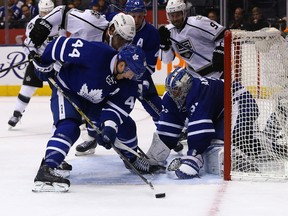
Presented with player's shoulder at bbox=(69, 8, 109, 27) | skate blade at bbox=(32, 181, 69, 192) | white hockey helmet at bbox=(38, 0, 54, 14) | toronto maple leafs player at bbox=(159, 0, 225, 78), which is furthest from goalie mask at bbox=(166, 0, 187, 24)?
skate blade at bbox=(32, 181, 69, 192)

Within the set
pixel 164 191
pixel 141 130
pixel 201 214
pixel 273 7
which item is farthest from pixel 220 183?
pixel 273 7

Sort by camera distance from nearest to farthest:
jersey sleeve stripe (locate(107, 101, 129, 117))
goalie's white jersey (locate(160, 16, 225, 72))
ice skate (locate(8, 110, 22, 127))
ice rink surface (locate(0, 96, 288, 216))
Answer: ice rink surface (locate(0, 96, 288, 216))
jersey sleeve stripe (locate(107, 101, 129, 117))
goalie's white jersey (locate(160, 16, 225, 72))
ice skate (locate(8, 110, 22, 127))

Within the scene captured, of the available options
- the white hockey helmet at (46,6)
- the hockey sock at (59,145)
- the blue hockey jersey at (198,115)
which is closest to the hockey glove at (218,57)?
the blue hockey jersey at (198,115)

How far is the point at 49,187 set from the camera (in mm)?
3939

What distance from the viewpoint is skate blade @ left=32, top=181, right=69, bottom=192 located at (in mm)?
3924

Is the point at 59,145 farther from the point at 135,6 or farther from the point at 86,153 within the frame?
the point at 135,6

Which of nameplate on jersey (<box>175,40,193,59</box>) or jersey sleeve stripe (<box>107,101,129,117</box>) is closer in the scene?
jersey sleeve stripe (<box>107,101,129,117</box>)

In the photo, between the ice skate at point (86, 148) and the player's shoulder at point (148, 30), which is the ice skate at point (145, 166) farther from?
the player's shoulder at point (148, 30)

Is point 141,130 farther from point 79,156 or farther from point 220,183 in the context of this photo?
point 220,183

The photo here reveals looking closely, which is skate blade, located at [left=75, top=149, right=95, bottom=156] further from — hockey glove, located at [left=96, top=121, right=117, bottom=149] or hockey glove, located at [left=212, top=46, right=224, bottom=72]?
hockey glove, located at [left=96, top=121, right=117, bottom=149]

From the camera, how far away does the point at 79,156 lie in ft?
17.2

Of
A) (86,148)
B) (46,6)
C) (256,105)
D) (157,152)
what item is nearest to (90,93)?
(157,152)

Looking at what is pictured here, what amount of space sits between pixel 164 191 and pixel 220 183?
1.12 ft

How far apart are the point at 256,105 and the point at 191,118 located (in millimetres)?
414
